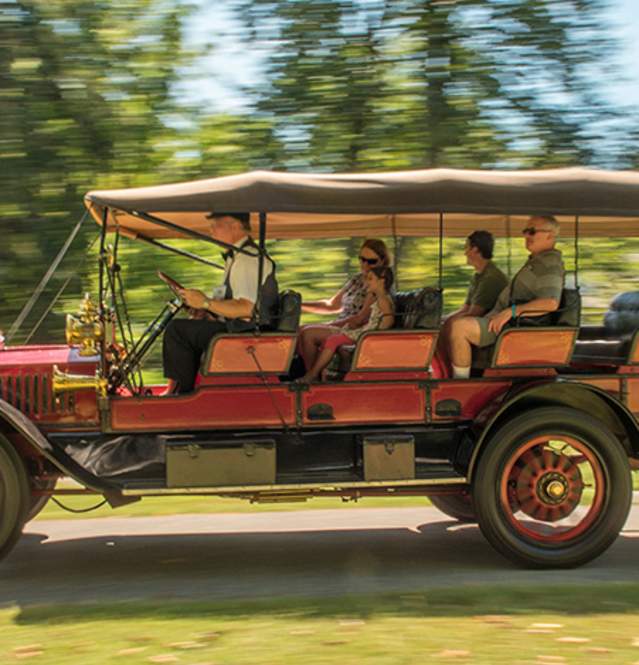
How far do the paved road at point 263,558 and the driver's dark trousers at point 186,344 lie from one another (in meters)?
1.01

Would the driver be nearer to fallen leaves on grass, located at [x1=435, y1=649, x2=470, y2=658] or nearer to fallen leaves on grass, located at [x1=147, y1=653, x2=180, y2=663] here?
fallen leaves on grass, located at [x1=147, y1=653, x2=180, y2=663]

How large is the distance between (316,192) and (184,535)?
7.99 ft

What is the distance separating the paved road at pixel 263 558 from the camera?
5141mm

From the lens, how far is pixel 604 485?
5586mm

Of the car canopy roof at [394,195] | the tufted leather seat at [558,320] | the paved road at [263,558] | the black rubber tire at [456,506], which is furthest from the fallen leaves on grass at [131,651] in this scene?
the black rubber tire at [456,506]

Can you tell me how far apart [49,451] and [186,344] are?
0.89 meters

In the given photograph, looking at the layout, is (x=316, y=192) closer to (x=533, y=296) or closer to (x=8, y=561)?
(x=533, y=296)

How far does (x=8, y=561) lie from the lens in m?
5.77

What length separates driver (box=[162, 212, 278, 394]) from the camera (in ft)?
18.0

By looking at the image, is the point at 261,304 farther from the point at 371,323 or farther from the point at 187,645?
the point at 187,645

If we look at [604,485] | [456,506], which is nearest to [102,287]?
[456,506]

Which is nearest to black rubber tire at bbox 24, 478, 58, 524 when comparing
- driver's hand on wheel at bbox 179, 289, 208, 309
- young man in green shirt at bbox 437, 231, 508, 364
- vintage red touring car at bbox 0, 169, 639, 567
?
vintage red touring car at bbox 0, 169, 639, 567

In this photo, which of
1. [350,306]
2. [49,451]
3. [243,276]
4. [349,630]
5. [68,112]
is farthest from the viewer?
[68,112]

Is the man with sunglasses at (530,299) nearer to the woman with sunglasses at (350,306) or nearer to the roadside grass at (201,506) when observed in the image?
the woman with sunglasses at (350,306)
